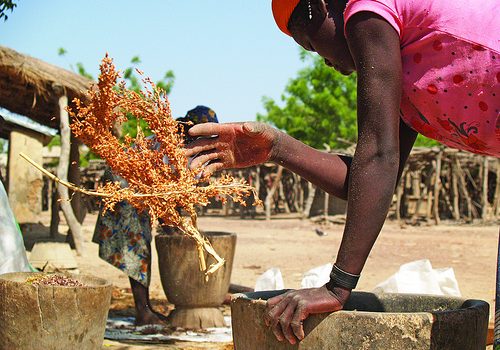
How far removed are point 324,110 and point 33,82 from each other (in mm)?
30338

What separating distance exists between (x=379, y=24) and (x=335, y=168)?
607 mm

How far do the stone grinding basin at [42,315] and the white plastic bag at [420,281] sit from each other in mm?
1999

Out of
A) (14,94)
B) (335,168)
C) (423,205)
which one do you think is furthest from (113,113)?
(423,205)

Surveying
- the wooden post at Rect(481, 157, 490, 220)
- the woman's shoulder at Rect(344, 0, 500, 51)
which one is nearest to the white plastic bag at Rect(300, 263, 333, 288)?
the woman's shoulder at Rect(344, 0, 500, 51)

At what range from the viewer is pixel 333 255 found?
1107cm

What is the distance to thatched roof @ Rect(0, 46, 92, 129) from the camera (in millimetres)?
8383

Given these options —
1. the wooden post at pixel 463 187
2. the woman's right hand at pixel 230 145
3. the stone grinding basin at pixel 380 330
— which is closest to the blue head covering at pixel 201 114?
the woman's right hand at pixel 230 145

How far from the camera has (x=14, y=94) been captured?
31.3ft

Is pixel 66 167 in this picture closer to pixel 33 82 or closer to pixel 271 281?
pixel 33 82

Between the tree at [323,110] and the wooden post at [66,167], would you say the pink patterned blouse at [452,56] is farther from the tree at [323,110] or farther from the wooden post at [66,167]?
the tree at [323,110]

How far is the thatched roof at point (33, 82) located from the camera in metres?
8.38

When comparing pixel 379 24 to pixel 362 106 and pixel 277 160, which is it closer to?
pixel 362 106

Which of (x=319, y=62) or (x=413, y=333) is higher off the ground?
(x=319, y=62)

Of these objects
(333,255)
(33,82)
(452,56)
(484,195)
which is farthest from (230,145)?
(484,195)
